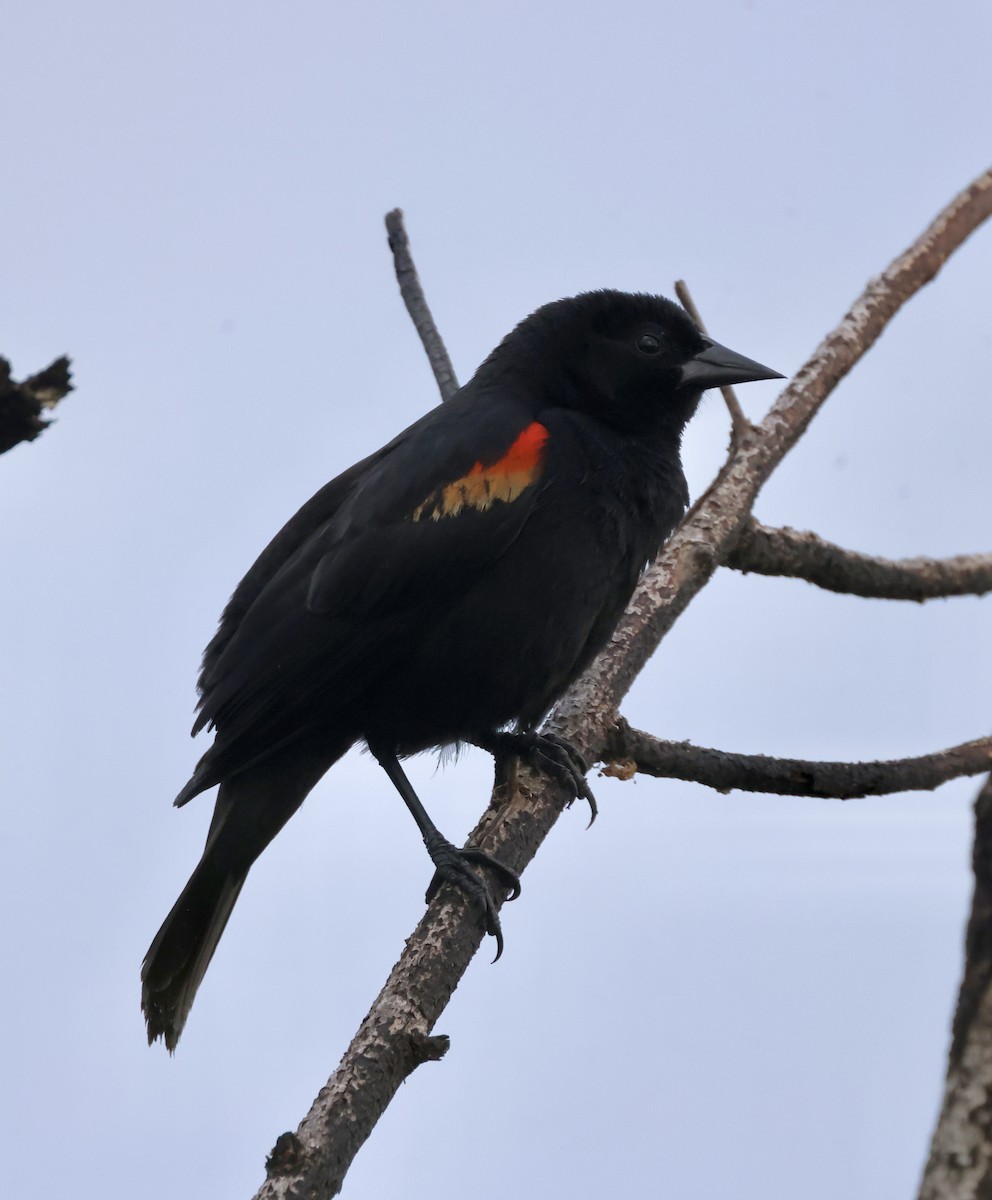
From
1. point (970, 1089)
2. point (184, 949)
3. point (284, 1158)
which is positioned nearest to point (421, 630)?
point (184, 949)

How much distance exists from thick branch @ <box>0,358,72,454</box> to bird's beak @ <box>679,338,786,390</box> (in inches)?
113

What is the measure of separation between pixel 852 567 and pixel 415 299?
6.88ft

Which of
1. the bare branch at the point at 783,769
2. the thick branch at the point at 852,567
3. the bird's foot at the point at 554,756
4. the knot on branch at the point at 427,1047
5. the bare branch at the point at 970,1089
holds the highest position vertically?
the thick branch at the point at 852,567

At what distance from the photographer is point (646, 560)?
423 centimetres

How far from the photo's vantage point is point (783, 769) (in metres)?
4.15

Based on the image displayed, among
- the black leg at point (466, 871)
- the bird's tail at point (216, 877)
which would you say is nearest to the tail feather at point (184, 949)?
the bird's tail at point (216, 877)

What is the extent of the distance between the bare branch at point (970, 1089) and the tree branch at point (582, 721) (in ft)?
5.10

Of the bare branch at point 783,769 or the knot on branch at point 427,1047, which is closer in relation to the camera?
the knot on branch at point 427,1047

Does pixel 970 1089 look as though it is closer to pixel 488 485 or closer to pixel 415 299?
pixel 488 485

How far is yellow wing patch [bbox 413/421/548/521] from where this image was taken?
12.8ft

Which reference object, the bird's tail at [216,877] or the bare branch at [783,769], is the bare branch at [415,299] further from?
the bird's tail at [216,877]

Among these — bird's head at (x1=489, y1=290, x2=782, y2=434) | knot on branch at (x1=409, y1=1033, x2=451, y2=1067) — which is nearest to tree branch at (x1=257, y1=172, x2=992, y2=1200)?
knot on branch at (x1=409, y1=1033, x2=451, y2=1067)

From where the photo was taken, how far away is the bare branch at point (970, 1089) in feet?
4.90

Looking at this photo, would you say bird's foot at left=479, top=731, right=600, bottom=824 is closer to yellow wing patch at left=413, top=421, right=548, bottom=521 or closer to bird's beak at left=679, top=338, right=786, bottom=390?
yellow wing patch at left=413, top=421, right=548, bottom=521
